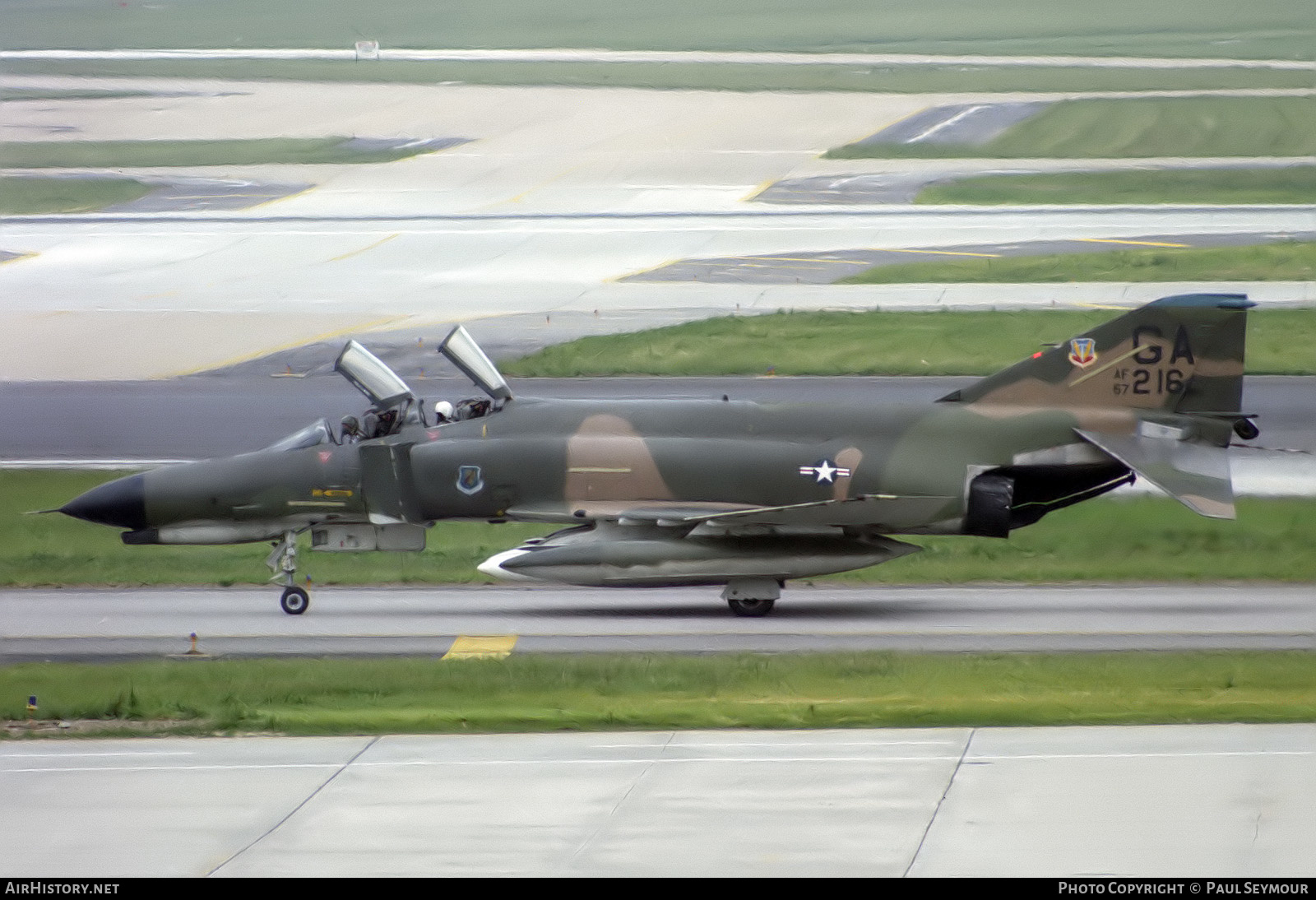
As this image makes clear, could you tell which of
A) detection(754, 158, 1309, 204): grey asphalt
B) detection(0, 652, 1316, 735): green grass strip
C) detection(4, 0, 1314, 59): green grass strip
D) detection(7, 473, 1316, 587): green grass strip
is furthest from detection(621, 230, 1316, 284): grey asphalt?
detection(0, 652, 1316, 735): green grass strip

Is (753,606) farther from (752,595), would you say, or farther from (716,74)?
(716,74)

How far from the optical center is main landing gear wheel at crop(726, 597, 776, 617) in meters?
19.5

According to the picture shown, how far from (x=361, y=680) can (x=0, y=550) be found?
28.9ft

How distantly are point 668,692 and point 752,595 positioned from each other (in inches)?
155

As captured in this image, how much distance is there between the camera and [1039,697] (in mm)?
15016

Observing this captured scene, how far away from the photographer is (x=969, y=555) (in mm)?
22203

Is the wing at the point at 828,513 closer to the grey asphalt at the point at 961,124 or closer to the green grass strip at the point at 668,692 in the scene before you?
the green grass strip at the point at 668,692

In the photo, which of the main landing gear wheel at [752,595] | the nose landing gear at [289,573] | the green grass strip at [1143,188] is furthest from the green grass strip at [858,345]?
the main landing gear wheel at [752,595]

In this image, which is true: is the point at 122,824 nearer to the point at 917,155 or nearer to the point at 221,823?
the point at 221,823

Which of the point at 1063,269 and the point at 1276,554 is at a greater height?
the point at 1063,269

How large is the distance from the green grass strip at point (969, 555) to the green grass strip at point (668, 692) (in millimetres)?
4356

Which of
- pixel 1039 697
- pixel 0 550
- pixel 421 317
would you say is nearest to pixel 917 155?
pixel 421 317

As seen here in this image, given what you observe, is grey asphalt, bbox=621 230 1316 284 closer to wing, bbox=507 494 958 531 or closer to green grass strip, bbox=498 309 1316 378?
green grass strip, bbox=498 309 1316 378

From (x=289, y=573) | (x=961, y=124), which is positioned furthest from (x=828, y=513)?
(x=961, y=124)
